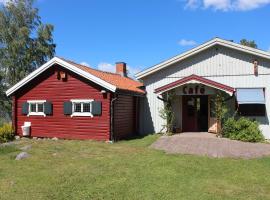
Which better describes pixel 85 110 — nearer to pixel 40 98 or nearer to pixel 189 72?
pixel 40 98

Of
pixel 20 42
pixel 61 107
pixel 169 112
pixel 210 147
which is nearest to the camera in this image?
pixel 210 147

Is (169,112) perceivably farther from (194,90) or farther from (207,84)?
(207,84)

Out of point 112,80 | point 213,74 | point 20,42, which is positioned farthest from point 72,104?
point 20,42

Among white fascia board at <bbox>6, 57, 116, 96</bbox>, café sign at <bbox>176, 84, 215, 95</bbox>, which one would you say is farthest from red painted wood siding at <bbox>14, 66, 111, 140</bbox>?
café sign at <bbox>176, 84, 215, 95</bbox>

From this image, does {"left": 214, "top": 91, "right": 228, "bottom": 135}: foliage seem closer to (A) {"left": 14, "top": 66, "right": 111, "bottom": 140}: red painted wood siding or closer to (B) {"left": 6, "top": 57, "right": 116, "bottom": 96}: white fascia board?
(B) {"left": 6, "top": 57, "right": 116, "bottom": 96}: white fascia board

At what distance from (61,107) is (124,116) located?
12.0 feet

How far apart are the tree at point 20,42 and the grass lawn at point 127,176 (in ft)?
98.6

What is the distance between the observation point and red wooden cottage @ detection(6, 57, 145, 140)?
19141 mm

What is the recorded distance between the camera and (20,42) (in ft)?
141

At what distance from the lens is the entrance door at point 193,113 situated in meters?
22.9

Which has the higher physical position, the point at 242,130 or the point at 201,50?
the point at 201,50

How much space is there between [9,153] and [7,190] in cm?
637

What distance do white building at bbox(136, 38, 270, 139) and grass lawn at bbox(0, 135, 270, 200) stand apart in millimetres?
7046

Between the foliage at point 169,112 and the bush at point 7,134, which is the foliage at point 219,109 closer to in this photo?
the foliage at point 169,112
